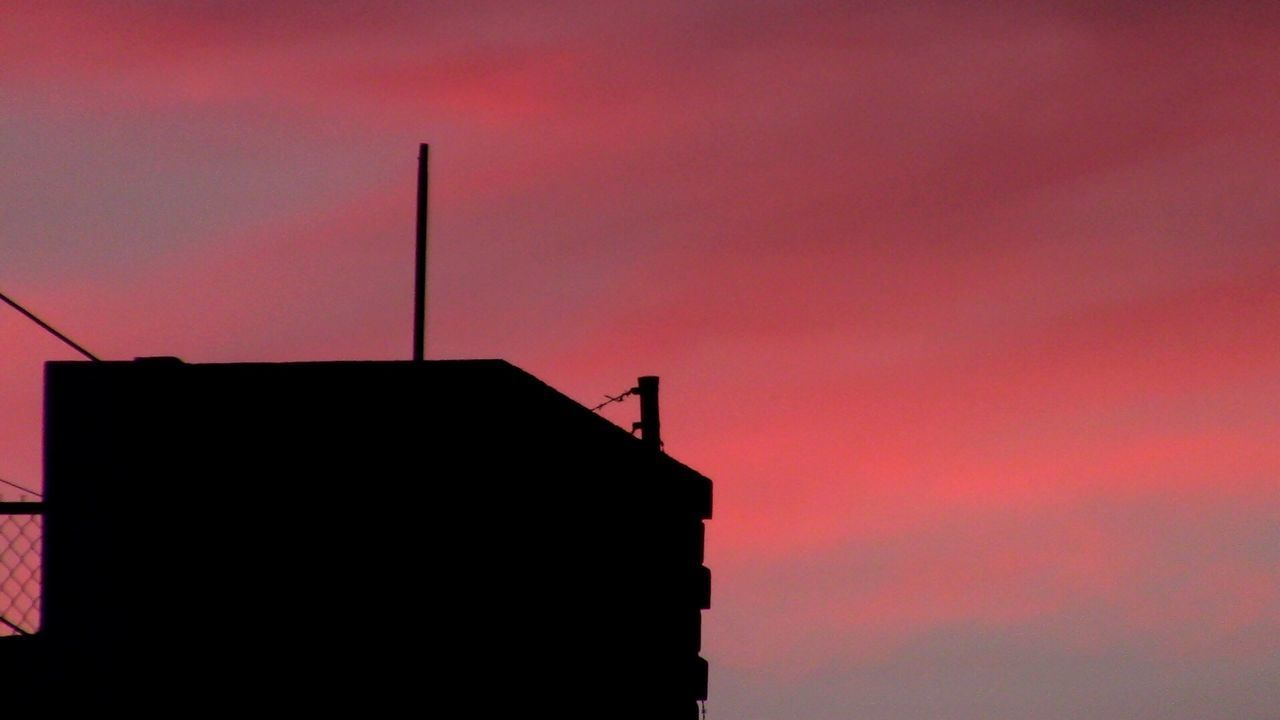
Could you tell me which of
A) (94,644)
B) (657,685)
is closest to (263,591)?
(94,644)

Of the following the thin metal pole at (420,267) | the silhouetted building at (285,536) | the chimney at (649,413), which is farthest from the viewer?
the chimney at (649,413)

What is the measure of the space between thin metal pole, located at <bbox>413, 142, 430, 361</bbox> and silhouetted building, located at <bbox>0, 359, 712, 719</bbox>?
2403mm

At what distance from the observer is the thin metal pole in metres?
15.5

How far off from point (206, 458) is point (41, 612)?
1.75m

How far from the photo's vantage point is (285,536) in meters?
12.8

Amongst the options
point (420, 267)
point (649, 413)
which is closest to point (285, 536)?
point (420, 267)

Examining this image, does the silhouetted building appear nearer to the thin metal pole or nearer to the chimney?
the thin metal pole

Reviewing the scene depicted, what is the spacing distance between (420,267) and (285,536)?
3.93 m

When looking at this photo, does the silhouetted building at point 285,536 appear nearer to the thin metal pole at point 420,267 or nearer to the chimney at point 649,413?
the thin metal pole at point 420,267

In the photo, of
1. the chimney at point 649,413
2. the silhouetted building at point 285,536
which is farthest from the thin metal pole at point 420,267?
the chimney at point 649,413

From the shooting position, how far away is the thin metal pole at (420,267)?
15531mm

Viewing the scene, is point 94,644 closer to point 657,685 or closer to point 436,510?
point 436,510

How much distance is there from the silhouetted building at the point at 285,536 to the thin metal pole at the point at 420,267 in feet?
7.88

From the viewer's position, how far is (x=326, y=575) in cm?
1279
